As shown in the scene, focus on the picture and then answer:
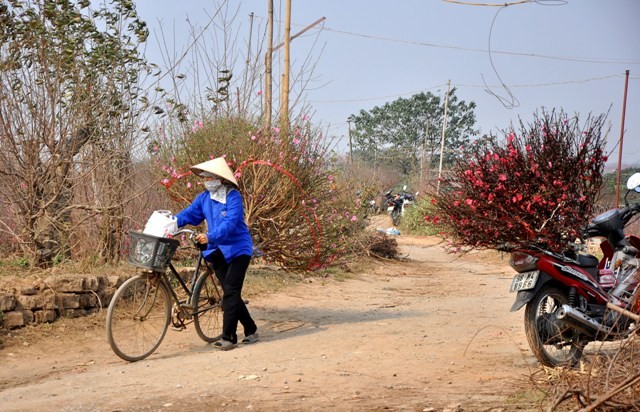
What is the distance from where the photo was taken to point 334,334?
8734 mm

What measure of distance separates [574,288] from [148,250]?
12.4ft

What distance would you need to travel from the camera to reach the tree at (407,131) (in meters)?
61.2

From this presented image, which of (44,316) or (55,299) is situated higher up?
(55,299)

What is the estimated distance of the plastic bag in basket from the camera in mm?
7363

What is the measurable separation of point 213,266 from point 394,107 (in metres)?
56.7

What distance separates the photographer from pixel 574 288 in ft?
22.0

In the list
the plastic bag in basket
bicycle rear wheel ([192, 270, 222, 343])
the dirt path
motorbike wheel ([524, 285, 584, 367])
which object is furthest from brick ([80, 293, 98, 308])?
motorbike wheel ([524, 285, 584, 367])

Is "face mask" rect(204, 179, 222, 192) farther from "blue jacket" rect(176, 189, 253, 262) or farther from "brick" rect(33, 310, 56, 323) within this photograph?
"brick" rect(33, 310, 56, 323)

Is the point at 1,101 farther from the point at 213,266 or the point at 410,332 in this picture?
the point at 410,332

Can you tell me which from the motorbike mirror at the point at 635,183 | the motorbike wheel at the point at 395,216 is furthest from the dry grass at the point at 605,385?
the motorbike wheel at the point at 395,216

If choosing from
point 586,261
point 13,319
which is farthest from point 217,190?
point 586,261

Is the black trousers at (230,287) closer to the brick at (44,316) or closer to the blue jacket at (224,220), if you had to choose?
the blue jacket at (224,220)

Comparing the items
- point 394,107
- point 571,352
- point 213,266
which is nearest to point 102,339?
point 213,266

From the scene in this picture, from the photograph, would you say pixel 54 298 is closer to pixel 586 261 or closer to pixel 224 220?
pixel 224 220
